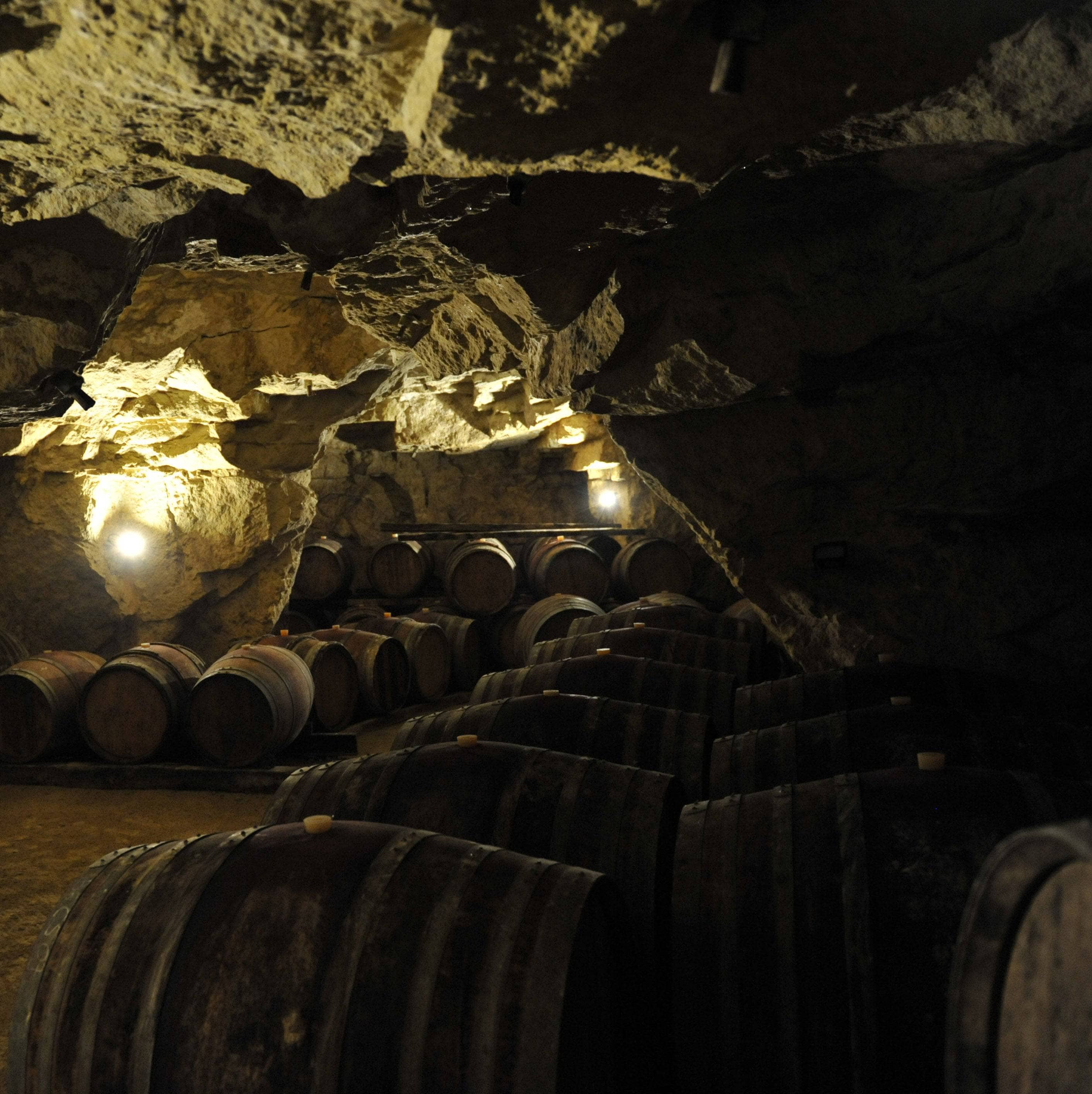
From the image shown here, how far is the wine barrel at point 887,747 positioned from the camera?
2662 mm

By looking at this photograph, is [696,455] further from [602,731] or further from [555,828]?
[555,828]

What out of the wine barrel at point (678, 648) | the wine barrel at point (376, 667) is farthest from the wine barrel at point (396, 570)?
the wine barrel at point (678, 648)

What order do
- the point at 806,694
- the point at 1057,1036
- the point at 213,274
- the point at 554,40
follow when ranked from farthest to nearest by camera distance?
the point at 213,274, the point at 806,694, the point at 554,40, the point at 1057,1036

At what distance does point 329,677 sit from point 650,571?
3789 mm

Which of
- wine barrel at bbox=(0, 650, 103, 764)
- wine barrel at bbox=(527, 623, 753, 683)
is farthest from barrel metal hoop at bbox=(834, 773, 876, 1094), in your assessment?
wine barrel at bbox=(0, 650, 103, 764)

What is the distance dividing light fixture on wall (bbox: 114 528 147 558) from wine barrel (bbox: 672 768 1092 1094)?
6.47 meters

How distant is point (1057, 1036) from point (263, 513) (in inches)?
295

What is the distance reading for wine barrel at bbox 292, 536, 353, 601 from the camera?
31.0ft

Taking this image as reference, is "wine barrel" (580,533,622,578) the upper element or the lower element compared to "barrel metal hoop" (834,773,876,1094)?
upper

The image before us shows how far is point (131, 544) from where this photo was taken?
7.31 metres

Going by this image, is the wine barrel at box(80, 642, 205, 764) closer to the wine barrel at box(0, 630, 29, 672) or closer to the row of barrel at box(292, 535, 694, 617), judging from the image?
the wine barrel at box(0, 630, 29, 672)

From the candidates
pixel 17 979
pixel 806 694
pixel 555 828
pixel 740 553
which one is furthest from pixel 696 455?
pixel 17 979

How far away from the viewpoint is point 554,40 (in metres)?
1.57

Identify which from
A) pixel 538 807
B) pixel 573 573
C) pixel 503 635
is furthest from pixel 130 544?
pixel 538 807
